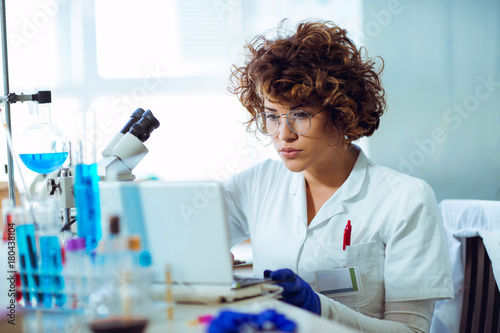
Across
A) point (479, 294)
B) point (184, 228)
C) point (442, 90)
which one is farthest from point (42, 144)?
point (442, 90)

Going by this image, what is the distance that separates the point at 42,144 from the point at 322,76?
79cm

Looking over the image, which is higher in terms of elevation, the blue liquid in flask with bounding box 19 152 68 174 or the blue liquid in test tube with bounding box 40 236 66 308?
the blue liquid in flask with bounding box 19 152 68 174

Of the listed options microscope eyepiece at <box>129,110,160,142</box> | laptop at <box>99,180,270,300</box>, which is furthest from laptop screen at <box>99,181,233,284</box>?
microscope eyepiece at <box>129,110,160,142</box>

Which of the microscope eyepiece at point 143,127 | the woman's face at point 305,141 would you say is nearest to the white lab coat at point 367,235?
the woman's face at point 305,141

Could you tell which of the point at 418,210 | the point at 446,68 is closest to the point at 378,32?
the point at 446,68

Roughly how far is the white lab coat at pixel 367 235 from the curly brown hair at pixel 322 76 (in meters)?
0.15

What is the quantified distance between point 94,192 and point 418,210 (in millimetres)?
811

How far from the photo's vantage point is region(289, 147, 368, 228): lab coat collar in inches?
60.9

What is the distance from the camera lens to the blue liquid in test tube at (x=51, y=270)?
3.52ft

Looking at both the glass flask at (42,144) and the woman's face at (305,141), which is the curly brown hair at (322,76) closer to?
the woman's face at (305,141)

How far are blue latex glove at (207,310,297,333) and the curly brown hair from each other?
2.75 feet

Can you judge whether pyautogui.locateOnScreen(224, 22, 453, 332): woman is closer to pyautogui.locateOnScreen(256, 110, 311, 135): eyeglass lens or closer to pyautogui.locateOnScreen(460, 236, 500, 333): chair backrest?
pyautogui.locateOnScreen(256, 110, 311, 135): eyeglass lens

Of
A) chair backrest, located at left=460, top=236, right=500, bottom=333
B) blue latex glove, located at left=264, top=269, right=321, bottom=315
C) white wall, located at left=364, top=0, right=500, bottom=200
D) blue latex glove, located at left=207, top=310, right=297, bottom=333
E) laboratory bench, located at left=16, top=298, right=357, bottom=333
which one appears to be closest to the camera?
blue latex glove, located at left=207, top=310, right=297, bottom=333

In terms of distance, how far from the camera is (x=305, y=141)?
4.97 ft
